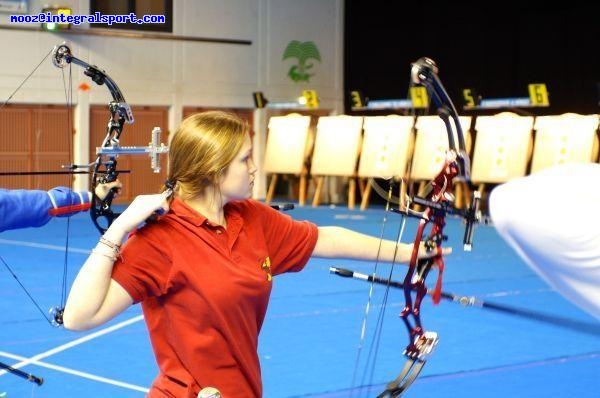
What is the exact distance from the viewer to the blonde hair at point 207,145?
2.19 m

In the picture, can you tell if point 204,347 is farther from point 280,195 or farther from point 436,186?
point 280,195

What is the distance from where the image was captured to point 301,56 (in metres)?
16.9

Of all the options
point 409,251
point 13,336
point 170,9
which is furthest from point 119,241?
point 170,9

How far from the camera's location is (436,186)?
264cm

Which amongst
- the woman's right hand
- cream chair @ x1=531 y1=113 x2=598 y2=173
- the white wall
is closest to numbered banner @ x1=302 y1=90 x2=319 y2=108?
the white wall

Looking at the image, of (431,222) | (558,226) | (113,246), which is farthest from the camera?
(431,222)

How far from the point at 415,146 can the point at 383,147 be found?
2523 millimetres

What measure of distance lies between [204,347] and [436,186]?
2.55 feet

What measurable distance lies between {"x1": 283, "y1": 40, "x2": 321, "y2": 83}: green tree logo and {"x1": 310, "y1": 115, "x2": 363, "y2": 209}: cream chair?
72.5 inches

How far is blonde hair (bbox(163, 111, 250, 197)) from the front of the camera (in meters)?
2.19

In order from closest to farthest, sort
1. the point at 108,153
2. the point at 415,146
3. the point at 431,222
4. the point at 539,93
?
the point at 431,222 → the point at 108,153 → the point at 415,146 → the point at 539,93

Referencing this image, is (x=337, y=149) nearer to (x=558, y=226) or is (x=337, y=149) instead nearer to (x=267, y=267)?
(x=267, y=267)

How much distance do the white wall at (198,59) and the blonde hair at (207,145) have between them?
12.6 m

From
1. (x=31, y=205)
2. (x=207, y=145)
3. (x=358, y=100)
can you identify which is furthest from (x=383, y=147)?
(x=207, y=145)
